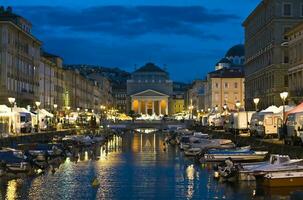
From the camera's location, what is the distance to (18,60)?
111438 millimetres

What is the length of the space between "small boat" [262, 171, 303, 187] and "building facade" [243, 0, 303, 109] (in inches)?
2829

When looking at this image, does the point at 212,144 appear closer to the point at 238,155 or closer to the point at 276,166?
the point at 238,155

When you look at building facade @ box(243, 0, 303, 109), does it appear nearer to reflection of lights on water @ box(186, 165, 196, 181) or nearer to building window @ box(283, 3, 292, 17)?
building window @ box(283, 3, 292, 17)

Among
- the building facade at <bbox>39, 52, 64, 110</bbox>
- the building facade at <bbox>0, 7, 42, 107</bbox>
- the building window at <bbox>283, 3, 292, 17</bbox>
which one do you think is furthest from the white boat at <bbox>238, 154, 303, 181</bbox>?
the building facade at <bbox>39, 52, 64, 110</bbox>

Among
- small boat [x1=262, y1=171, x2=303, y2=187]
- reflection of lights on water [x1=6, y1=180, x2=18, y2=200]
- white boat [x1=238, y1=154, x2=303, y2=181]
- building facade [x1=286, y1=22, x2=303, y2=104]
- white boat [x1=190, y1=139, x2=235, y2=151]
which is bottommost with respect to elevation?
reflection of lights on water [x1=6, y1=180, x2=18, y2=200]

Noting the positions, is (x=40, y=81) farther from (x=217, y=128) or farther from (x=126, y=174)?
(x=126, y=174)

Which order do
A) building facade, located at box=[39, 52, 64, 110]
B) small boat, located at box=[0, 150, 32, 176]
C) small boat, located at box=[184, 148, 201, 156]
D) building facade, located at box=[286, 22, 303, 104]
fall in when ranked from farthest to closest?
building facade, located at box=[39, 52, 64, 110] → building facade, located at box=[286, 22, 303, 104] → small boat, located at box=[184, 148, 201, 156] → small boat, located at box=[0, 150, 32, 176]

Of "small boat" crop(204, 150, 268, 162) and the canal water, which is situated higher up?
"small boat" crop(204, 150, 268, 162)

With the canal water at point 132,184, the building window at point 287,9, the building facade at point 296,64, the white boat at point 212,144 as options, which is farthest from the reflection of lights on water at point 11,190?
→ the building window at point 287,9

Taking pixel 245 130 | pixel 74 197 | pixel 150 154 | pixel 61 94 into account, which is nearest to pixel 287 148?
pixel 74 197

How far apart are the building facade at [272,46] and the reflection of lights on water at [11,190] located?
7122 centimetres

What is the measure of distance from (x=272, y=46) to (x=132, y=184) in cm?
7309

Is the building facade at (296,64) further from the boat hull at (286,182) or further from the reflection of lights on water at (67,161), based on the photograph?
the boat hull at (286,182)

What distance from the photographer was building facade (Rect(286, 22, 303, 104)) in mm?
91562
